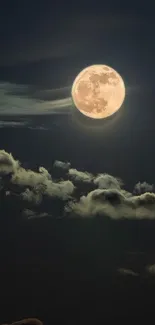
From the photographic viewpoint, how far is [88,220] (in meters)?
5.69

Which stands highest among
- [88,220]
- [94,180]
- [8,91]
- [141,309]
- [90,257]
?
[8,91]

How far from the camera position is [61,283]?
18.5 feet

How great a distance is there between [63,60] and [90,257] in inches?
82.2

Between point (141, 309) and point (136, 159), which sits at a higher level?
point (136, 159)

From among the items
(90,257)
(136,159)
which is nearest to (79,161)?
(136,159)

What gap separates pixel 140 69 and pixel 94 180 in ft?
4.19

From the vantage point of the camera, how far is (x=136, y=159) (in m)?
5.79

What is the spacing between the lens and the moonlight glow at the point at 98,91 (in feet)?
18.3

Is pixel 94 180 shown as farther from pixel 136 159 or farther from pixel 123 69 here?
pixel 123 69

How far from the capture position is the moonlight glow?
18.3ft

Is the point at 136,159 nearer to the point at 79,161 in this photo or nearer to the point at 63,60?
the point at 79,161

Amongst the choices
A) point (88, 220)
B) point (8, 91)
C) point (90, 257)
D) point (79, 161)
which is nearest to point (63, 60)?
point (8, 91)

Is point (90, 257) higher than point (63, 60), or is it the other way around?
point (63, 60)

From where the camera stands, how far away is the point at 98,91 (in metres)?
5.53
